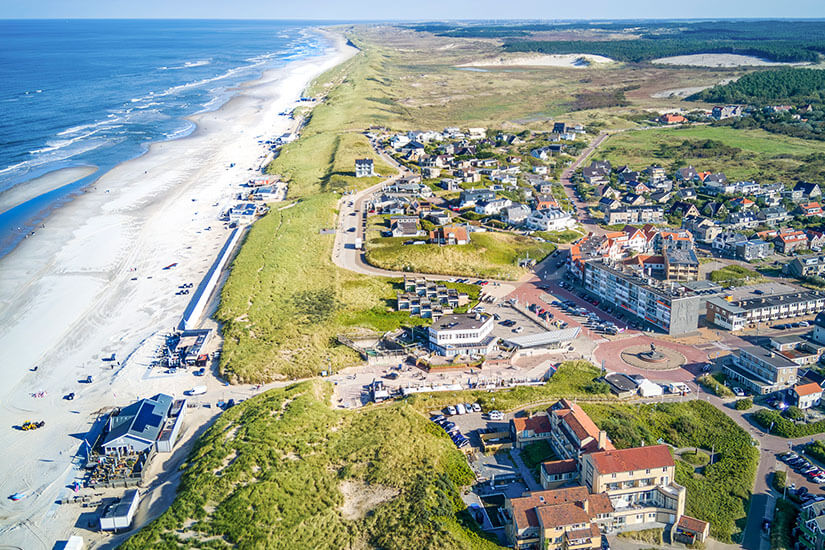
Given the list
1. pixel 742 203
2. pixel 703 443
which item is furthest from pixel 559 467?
pixel 742 203

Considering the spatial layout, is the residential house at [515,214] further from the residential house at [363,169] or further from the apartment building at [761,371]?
the apartment building at [761,371]

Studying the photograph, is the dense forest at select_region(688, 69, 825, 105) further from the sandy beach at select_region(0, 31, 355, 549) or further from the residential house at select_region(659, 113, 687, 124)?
the sandy beach at select_region(0, 31, 355, 549)

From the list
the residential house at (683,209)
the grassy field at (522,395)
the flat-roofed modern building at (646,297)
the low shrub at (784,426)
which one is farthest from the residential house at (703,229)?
the grassy field at (522,395)

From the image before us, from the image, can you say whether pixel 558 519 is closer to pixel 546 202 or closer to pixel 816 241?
pixel 816 241

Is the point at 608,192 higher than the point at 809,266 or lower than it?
higher

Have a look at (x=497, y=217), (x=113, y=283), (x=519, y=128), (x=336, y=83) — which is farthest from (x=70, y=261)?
(x=336, y=83)

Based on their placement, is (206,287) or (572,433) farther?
(206,287)

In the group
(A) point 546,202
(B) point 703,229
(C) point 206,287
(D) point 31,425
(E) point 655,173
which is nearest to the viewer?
(D) point 31,425

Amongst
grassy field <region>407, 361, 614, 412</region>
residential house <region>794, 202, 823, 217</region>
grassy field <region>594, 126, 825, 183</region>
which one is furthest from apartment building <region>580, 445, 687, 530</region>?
grassy field <region>594, 126, 825, 183</region>
